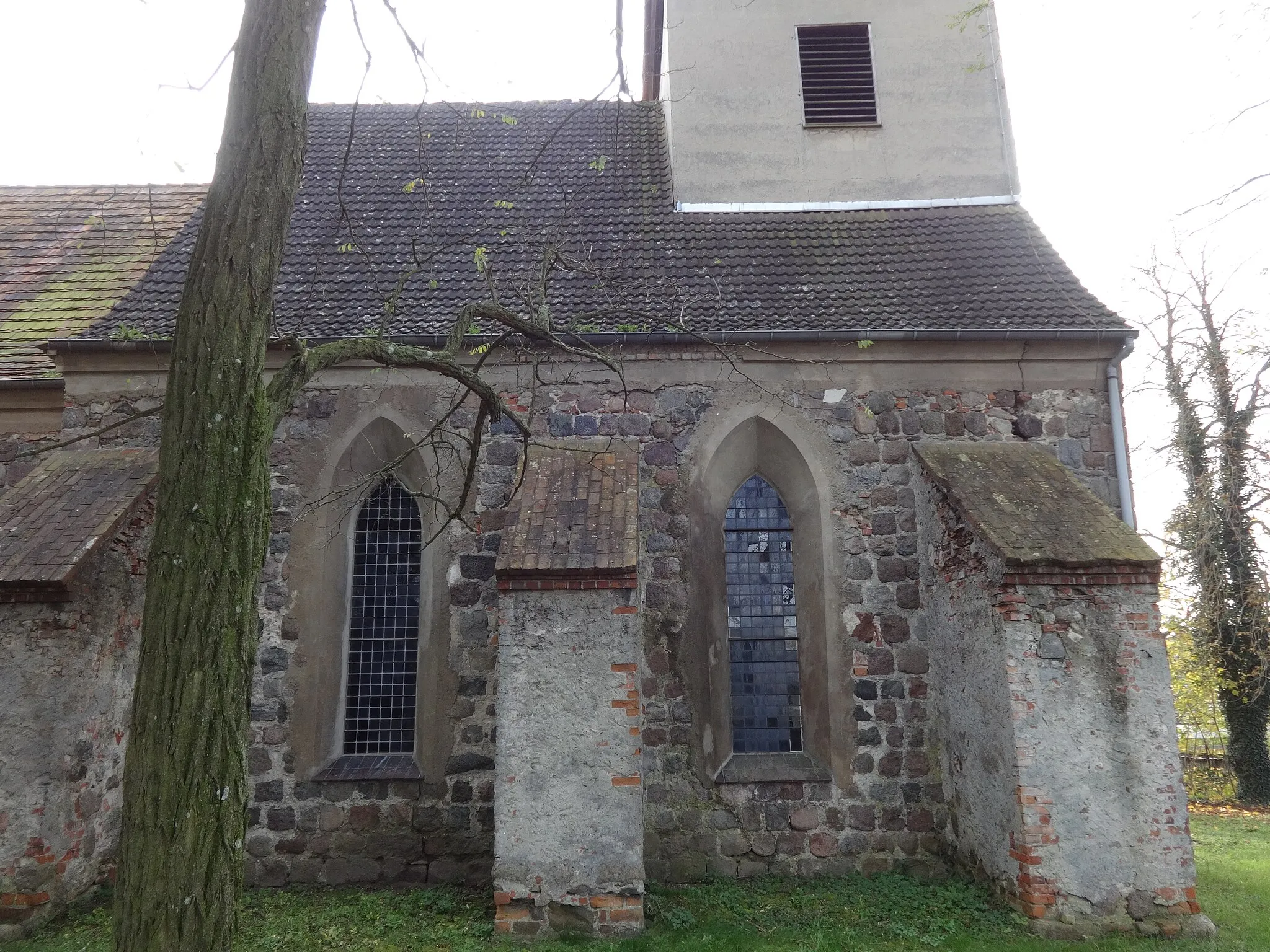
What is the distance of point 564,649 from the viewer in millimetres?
5992

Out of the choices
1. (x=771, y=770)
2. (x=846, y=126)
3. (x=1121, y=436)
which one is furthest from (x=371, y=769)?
(x=846, y=126)

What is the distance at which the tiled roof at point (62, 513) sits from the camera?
6078 millimetres

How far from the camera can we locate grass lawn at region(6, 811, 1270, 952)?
5.62 meters

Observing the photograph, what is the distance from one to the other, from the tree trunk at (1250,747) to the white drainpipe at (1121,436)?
9.18 metres

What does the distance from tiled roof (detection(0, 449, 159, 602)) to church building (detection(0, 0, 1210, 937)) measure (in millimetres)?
37

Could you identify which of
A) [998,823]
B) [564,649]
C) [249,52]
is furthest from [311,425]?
[998,823]

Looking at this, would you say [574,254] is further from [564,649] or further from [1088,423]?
[1088,423]

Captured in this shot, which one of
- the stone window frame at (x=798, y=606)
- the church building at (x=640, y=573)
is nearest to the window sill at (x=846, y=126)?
the church building at (x=640, y=573)

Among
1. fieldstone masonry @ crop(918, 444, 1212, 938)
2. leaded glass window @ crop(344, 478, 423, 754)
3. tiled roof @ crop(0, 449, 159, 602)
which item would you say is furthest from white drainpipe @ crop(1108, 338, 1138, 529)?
tiled roof @ crop(0, 449, 159, 602)

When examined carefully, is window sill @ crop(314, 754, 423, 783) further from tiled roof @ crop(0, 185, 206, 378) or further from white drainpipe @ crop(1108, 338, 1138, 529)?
white drainpipe @ crop(1108, 338, 1138, 529)

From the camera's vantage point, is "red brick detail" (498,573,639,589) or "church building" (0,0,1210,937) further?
"red brick detail" (498,573,639,589)

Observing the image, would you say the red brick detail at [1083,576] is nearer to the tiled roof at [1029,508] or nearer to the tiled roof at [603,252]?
the tiled roof at [1029,508]

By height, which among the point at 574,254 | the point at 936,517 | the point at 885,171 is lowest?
the point at 936,517

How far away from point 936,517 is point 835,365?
165 cm
